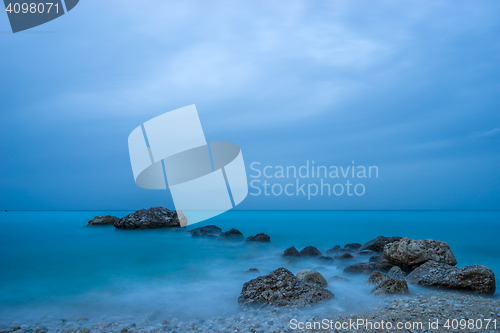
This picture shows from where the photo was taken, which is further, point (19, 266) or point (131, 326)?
point (19, 266)

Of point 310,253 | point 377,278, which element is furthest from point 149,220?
point 377,278

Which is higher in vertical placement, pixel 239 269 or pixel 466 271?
pixel 466 271

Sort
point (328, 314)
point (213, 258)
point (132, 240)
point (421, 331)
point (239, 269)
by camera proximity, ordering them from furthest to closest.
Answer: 1. point (132, 240)
2. point (213, 258)
3. point (239, 269)
4. point (328, 314)
5. point (421, 331)

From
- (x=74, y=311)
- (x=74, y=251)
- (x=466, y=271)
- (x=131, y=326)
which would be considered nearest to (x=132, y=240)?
(x=74, y=251)

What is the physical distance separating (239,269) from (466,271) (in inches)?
215

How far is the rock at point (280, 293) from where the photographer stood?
4781 mm

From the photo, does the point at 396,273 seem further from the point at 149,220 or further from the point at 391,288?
the point at 149,220

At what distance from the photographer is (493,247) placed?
13.1 m

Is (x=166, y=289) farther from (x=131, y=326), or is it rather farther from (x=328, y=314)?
(x=328, y=314)

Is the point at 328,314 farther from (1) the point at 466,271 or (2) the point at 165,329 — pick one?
(1) the point at 466,271

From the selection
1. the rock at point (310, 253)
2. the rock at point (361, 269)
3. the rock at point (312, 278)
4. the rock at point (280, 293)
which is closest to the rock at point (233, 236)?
the rock at point (310, 253)

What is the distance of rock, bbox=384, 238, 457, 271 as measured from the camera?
7141 mm

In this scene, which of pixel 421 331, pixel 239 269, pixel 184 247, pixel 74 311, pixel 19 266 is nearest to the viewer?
pixel 421 331

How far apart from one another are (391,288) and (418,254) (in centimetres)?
251
